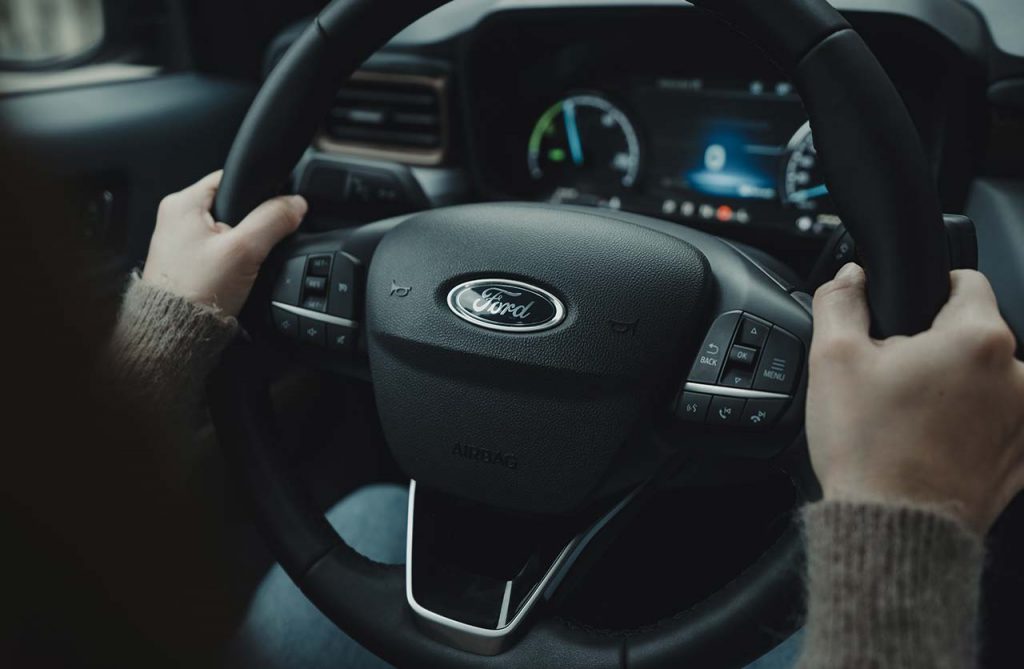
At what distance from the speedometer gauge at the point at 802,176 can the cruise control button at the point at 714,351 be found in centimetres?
54

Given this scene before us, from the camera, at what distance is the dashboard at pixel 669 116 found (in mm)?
1118

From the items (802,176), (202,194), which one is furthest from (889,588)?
(802,176)

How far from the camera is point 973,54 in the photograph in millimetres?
1040

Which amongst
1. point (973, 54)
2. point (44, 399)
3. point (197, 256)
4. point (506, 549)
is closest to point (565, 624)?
point (506, 549)

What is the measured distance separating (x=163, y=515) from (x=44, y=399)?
106 millimetres

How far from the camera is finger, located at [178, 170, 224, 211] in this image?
2.83ft

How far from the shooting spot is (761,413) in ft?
2.29

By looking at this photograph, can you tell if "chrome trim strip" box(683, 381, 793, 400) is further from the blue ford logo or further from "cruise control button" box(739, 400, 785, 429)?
the blue ford logo

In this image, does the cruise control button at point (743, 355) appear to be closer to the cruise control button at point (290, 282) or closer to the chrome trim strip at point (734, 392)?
the chrome trim strip at point (734, 392)

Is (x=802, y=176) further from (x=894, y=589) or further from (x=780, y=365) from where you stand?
(x=894, y=589)

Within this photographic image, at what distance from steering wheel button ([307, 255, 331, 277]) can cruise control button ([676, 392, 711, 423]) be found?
341mm

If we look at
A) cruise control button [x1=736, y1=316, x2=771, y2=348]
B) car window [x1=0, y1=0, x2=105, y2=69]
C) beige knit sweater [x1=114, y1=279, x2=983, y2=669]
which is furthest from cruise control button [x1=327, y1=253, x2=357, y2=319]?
car window [x1=0, y1=0, x2=105, y2=69]

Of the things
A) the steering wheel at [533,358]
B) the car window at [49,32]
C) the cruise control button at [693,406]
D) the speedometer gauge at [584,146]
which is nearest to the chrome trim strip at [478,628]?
the steering wheel at [533,358]

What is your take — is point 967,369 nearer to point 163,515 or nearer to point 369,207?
point 163,515
